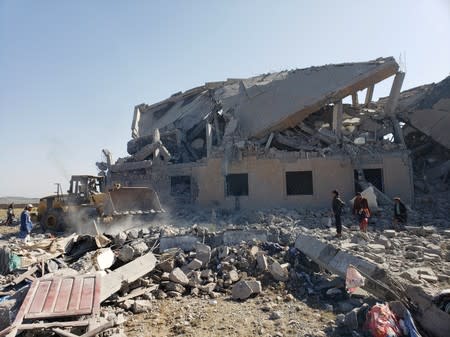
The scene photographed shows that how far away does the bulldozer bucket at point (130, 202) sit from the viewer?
11328 mm

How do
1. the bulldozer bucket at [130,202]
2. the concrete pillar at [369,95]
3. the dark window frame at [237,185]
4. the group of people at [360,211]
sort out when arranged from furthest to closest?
1. the concrete pillar at [369,95]
2. the dark window frame at [237,185]
3. the bulldozer bucket at [130,202]
4. the group of people at [360,211]

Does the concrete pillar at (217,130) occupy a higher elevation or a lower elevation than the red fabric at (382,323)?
higher

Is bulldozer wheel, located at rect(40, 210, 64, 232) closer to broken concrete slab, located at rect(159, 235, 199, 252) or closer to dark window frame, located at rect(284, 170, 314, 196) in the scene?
broken concrete slab, located at rect(159, 235, 199, 252)

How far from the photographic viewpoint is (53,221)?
42.1 feet

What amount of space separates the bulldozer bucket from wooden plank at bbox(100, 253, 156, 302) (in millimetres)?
5246

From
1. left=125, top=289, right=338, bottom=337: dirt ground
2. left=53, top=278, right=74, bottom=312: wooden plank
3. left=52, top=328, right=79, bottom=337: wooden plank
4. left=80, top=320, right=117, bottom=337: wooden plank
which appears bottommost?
left=125, top=289, right=338, bottom=337: dirt ground

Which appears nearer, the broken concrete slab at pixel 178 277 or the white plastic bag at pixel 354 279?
the white plastic bag at pixel 354 279

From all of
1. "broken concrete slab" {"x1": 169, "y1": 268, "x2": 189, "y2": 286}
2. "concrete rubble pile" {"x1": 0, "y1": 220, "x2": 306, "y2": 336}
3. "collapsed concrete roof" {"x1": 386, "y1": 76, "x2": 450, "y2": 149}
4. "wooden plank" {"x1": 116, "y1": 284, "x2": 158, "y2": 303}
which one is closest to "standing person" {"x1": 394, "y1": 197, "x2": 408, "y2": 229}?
"concrete rubble pile" {"x1": 0, "y1": 220, "x2": 306, "y2": 336}

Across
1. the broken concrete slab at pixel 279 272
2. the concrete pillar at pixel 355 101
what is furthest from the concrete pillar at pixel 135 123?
the broken concrete slab at pixel 279 272

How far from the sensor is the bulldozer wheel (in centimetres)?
1276

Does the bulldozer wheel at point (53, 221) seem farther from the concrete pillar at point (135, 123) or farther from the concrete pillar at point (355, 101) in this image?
the concrete pillar at point (355, 101)

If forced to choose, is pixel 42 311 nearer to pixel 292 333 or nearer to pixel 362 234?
pixel 292 333

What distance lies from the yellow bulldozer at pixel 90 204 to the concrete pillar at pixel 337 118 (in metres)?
8.21

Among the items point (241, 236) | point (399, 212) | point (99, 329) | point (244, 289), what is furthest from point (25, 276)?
point (399, 212)
